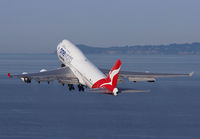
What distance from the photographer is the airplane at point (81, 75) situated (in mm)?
98725

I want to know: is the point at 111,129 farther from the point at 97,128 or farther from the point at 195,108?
the point at 195,108

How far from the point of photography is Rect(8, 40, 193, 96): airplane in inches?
3887

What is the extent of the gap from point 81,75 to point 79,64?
13.3 feet

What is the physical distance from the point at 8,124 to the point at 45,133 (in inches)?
558

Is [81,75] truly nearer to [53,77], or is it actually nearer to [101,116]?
[53,77]

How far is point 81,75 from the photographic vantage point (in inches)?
4414

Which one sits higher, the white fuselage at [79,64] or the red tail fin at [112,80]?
the white fuselage at [79,64]

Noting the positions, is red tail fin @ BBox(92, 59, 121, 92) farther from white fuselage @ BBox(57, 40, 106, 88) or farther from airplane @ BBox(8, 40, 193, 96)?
white fuselage @ BBox(57, 40, 106, 88)

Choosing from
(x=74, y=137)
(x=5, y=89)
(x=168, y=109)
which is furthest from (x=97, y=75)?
(x=5, y=89)

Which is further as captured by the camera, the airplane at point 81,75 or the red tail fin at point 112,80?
the airplane at point 81,75

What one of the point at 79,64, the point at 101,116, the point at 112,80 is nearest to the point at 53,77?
the point at 79,64

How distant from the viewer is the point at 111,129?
113688mm

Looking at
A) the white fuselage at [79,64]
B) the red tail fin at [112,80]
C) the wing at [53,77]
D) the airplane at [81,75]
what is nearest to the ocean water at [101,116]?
the airplane at [81,75]

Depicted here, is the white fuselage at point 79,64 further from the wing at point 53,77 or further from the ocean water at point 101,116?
the ocean water at point 101,116
